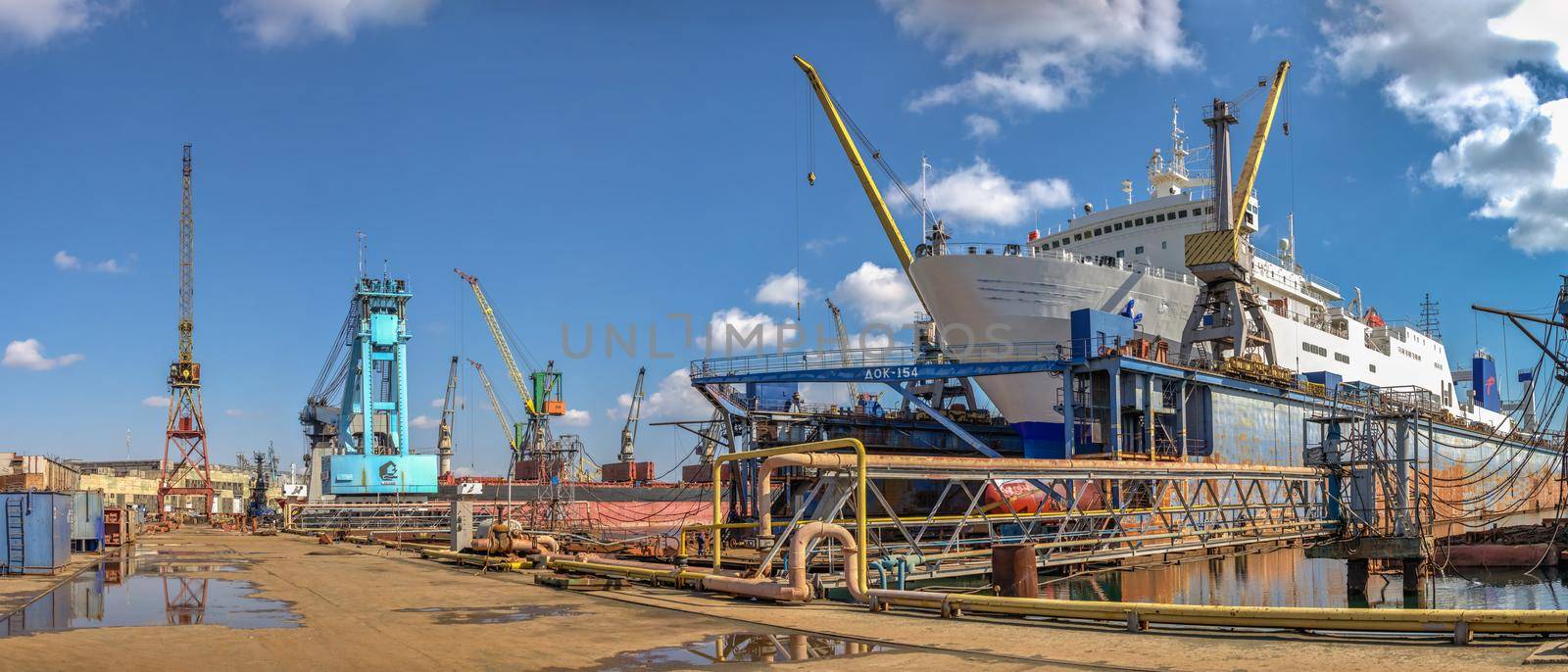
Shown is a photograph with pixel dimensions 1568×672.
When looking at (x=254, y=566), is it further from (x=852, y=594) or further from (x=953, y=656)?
(x=953, y=656)

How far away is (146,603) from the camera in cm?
1859

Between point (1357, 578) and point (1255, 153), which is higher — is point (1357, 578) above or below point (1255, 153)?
below

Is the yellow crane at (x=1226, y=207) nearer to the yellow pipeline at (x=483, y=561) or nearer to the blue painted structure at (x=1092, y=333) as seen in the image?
the blue painted structure at (x=1092, y=333)

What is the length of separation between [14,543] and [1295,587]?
31012 mm

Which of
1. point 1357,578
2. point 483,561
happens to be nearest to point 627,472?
point 483,561

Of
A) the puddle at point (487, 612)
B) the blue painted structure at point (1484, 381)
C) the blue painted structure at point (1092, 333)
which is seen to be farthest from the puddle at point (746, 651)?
the blue painted structure at point (1484, 381)

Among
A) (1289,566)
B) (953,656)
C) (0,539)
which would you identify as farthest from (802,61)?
(953,656)

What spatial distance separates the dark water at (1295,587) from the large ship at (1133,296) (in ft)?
47.5

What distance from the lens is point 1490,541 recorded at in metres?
34.8

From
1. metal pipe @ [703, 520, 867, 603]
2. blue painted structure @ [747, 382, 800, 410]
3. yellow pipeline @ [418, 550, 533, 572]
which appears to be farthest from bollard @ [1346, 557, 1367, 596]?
blue painted structure @ [747, 382, 800, 410]

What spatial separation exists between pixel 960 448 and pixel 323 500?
45.6m

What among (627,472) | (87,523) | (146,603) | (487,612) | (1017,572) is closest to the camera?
(487,612)

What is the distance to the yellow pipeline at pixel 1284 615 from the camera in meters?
11.5

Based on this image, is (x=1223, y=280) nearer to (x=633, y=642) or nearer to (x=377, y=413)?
(x=633, y=642)
